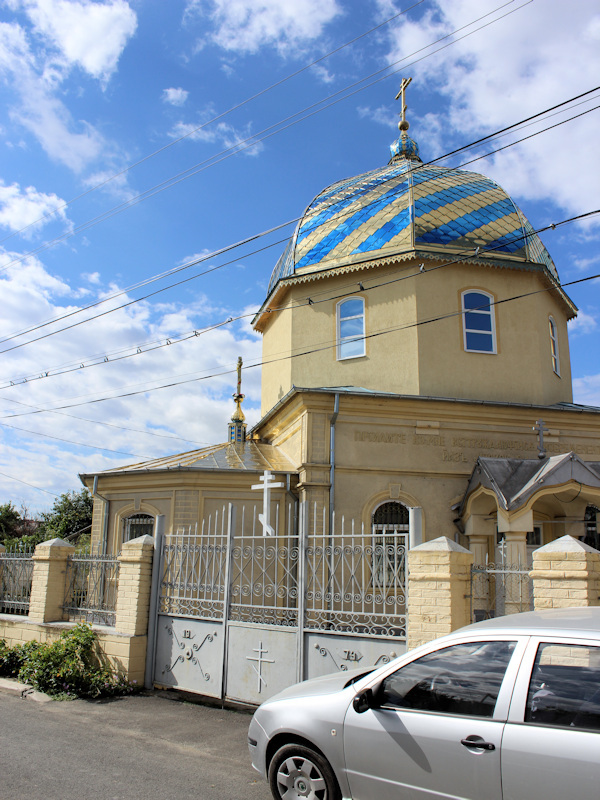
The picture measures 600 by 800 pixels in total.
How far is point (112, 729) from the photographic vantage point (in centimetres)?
680

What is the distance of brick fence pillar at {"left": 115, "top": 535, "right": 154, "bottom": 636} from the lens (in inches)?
339

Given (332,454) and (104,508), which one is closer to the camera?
(332,454)

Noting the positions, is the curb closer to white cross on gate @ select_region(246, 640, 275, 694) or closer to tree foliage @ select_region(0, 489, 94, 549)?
white cross on gate @ select_region(246, 640, 275, 694)

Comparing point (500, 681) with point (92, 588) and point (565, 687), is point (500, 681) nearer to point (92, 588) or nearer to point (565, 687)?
point (565, 687)

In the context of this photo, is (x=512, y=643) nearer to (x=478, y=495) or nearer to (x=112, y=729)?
(x=112, y=729)

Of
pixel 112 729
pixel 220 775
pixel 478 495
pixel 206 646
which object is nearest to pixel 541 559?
pixel 220 775

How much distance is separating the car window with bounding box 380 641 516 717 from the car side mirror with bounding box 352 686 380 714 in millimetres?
60

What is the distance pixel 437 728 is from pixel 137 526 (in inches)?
434

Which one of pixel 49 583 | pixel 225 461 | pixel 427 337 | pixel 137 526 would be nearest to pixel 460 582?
pixel 49 583

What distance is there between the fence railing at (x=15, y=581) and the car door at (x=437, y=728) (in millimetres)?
8210

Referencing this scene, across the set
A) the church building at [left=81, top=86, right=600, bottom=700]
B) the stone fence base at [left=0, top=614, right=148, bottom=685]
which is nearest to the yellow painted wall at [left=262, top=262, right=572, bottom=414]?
the church building at [left=81, top=86, right=600, bottom=700]

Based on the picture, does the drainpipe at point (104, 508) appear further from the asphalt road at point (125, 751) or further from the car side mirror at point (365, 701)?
the car side mirror at point (365, 701)

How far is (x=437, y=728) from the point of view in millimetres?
3783

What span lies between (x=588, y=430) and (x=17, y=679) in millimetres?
11847
